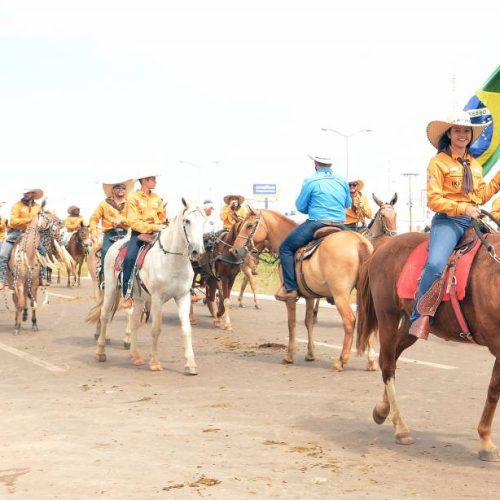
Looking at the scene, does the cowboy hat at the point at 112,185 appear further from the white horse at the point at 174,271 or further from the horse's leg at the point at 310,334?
the horse's leg at the point at 310,334

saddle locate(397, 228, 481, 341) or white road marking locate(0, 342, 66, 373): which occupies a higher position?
saddle locate(397, 228, 481, 341)

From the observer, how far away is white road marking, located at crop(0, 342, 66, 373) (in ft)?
A: 40.7

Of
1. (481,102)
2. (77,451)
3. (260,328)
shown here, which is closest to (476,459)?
(77,451)

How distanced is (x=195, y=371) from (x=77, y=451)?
4.26m

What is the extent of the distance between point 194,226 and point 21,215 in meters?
7.29

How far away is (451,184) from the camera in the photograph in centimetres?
762

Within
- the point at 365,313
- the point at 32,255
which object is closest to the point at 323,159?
the point at 365,313

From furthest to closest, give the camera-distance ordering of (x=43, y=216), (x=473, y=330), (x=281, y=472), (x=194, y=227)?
(x=43, y=216), (x=194, y=227), (x=473, y=330), (x=281, y=472)

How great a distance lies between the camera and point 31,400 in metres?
9.95

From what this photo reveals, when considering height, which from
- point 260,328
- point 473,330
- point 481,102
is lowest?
point 260,328

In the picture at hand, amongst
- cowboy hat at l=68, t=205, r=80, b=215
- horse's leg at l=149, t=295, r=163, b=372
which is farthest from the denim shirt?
cowboy hat at l=68, t=205, r=80, b=215

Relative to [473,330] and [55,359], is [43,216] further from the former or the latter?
[473,330]

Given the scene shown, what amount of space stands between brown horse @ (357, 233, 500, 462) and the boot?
0.37 feet

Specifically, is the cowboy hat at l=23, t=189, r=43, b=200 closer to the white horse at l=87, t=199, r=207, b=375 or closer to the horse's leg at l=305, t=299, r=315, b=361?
the white horse at l=87, t=199, r=207, b=375
